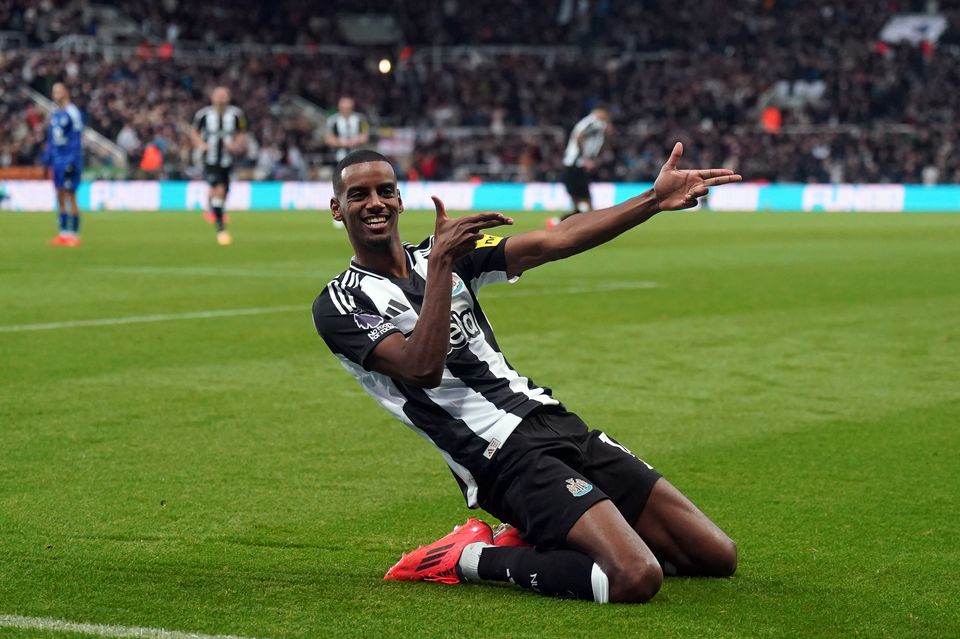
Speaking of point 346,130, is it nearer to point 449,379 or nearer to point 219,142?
point 219,142

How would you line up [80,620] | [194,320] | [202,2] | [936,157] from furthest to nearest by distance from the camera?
[202,2] < [936,157] < [194,320] < [80,620]

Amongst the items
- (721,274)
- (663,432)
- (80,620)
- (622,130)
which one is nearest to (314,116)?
(622,130)

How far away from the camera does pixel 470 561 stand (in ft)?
15.7

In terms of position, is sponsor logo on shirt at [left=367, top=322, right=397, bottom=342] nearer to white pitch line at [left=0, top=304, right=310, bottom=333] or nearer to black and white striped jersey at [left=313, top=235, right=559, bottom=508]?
black and white striped jersey at [left=313, top=235, right=559, bottom=508]

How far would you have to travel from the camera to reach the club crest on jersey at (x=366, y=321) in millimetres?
4684

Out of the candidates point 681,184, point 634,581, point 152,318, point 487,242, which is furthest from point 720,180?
point 152,318

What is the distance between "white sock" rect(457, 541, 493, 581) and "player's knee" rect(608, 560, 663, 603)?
51 cm

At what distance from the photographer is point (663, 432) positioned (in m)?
7.60

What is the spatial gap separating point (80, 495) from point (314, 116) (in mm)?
43513

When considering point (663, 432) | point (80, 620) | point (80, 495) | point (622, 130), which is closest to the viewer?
point (80, 620)

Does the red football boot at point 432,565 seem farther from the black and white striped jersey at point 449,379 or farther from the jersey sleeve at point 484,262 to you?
the jersey sleeve at point 484,262

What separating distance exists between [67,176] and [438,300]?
17763 millimetres

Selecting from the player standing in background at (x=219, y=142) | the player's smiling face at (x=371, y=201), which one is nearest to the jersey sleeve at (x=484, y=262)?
the player's smiling face at (x=371, y=201)

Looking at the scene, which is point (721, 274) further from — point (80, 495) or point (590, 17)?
point (590, 17)
